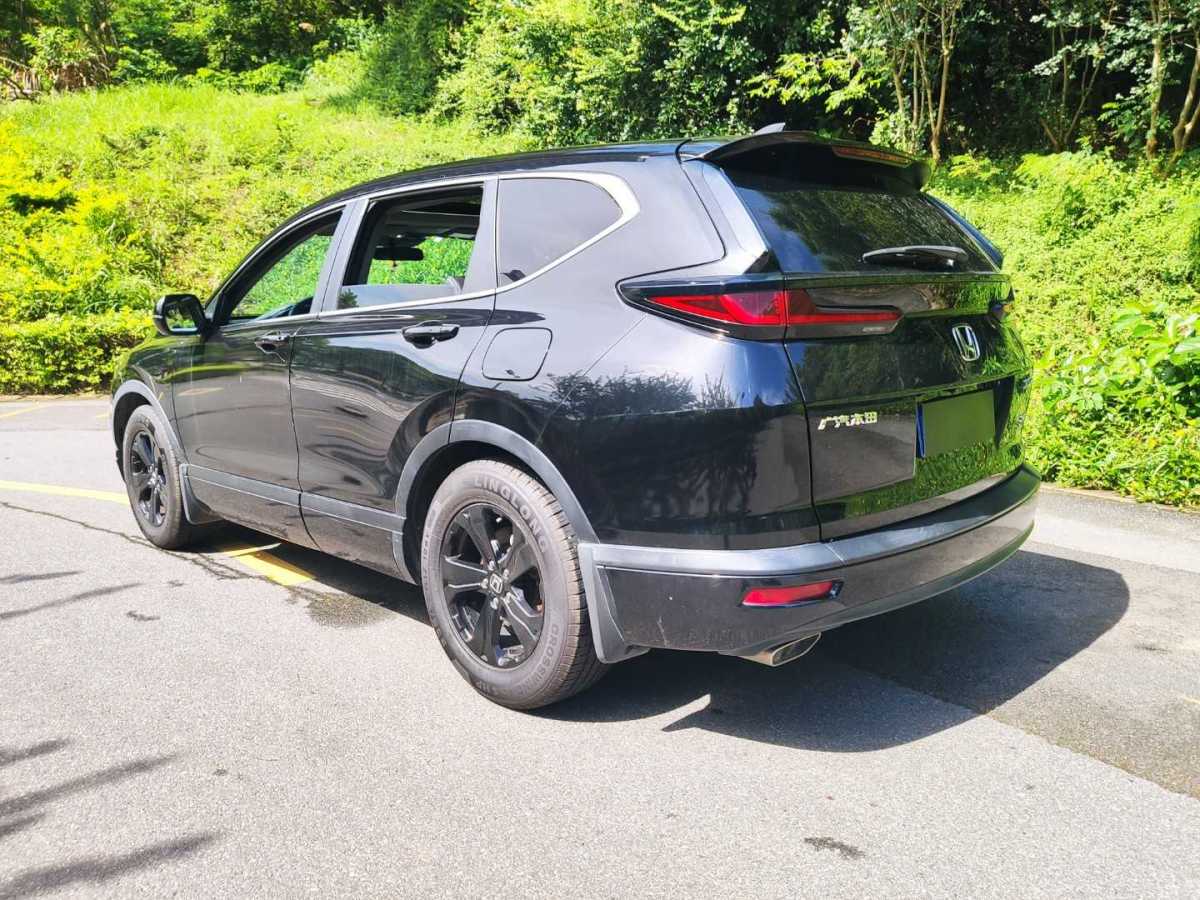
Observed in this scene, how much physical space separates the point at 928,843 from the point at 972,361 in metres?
1.53

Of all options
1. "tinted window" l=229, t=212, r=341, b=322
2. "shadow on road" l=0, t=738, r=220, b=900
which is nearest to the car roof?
"tinted window" l=229, t=212, r=341, b=322

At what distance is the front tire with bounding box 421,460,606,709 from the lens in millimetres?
3086

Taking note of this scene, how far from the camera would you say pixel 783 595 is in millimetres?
2748

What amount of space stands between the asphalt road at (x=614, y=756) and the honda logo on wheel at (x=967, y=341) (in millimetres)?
1129

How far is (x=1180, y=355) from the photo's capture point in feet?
19.2

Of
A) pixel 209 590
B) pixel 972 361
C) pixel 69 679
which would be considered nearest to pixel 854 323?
pixel 972 361

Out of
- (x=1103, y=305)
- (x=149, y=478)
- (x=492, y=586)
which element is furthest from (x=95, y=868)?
(x=1103, y=305)

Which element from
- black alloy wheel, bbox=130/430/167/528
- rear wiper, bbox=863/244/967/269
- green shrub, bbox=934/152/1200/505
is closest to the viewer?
rear wiper, bbox=863/244/967/269

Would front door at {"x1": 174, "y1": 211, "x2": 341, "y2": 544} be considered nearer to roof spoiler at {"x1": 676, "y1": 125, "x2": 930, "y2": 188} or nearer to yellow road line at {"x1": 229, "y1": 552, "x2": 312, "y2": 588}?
yellow road line at {"x1": 229, "y1": 552, "x2": 312, "y2": 588}

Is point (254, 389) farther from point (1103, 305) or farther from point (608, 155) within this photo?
point (1103, 305)

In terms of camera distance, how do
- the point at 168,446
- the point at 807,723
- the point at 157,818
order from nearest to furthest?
1. the point at 157,818
2. the point at 807,723
3. the point at 168,446

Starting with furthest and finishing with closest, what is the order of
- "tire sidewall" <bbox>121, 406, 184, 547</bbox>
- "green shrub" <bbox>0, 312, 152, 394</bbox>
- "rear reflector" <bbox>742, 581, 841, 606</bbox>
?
"green shrub" <bbox>0, 312, 152, 394</bbox>, "tire sidewall" <bbox>121, 406, 184, 547</bbox>, "rear reflector" <bbox>742, 581, 841, 606</bbox>

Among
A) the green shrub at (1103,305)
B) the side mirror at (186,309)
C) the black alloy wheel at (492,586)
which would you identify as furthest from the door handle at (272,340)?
the green shrub at (1103,305)

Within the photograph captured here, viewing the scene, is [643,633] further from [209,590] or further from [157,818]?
[209,590]
